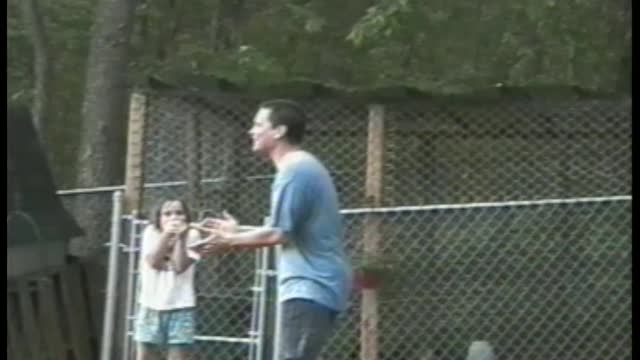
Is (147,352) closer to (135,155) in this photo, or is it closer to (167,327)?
(167,327)

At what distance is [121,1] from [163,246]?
4750mm

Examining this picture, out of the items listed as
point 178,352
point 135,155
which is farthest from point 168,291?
point 135,155

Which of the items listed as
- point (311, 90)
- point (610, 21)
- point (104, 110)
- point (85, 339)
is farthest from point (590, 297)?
point (610, 21)

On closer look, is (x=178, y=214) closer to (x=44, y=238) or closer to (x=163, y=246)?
(x=163, y=246)

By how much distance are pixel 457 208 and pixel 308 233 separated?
250 cm

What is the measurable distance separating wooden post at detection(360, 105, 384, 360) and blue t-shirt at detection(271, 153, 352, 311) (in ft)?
7.12

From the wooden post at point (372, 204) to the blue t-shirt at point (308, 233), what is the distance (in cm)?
217

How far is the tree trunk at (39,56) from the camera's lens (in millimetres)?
16734

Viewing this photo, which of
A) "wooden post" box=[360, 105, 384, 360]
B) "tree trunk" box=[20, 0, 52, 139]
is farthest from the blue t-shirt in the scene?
"tree trunk" box=[20, 0, 52, 139]

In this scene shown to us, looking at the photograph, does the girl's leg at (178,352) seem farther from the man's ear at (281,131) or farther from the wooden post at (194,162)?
the man's ear at (281,131)

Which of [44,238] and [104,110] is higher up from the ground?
[104,110]

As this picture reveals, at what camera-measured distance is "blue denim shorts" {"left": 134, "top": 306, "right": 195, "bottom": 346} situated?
23.5 ft

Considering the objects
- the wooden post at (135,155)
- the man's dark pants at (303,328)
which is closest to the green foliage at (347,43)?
the wooden post at (135,155)

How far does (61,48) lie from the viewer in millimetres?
18844
